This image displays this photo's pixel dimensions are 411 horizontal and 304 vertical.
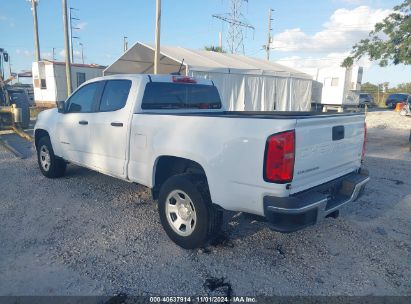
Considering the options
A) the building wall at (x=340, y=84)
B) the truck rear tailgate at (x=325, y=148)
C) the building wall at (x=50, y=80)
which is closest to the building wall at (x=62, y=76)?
the building wall at (x=50, y=80)

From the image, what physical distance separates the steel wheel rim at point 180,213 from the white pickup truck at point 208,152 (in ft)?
0.04

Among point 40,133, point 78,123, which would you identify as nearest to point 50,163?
point 40,133

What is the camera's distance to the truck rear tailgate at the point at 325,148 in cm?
283

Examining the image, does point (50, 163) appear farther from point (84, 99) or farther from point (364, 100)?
point (364, 100)

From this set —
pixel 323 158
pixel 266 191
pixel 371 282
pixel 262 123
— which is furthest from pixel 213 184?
pixel 371 282

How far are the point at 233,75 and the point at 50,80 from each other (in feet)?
46.8

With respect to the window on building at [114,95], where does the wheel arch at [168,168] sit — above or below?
below

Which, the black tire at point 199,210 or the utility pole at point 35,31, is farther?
the utility pole at point 35,31

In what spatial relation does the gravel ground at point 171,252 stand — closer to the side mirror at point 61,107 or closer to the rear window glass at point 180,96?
the side mirror at point 61,107

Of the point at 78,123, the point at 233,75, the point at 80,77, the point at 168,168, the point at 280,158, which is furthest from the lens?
the point at 80,77

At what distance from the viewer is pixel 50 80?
23.5 metres

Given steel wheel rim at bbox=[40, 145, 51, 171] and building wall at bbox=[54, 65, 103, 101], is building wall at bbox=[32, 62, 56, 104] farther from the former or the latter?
steel wheel rim at bbox=[40, 145, 51, 171]

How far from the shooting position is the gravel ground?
2957 mm

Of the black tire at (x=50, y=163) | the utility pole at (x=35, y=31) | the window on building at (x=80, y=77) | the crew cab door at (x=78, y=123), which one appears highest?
the utility pole at (x=35, y=31)
